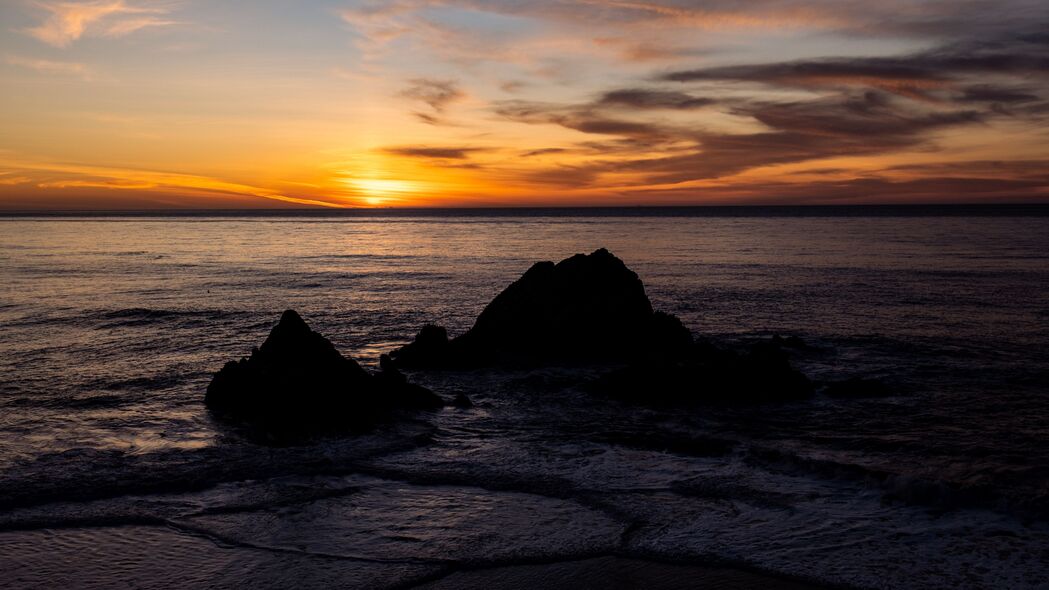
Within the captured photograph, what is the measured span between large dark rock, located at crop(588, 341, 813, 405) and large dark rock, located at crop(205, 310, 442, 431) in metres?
3.90

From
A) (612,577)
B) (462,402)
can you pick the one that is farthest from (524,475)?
(462,402)

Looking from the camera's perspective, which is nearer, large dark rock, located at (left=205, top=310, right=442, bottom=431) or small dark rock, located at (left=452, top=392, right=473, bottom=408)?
large dark rock, located at (left=205, top=310, right=442, bottom=431)

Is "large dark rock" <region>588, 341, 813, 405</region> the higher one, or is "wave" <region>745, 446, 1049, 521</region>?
"large dark rock" <region>588, 341, 813, 405</region>

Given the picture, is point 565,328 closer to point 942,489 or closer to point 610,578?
point 942,489

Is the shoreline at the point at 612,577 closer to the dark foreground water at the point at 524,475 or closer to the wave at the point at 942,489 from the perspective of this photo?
the dark foreground water at the point at 524,475

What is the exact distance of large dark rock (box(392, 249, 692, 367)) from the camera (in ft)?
59.6

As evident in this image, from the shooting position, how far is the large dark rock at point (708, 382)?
1453cm

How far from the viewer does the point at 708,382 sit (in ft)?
48.4

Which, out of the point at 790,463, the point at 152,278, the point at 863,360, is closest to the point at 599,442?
the point at 790,463

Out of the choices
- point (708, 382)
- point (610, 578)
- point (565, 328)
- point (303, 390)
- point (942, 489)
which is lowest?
point (610, 578)

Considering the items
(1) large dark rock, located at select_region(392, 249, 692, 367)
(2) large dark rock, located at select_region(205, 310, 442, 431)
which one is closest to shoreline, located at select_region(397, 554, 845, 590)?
(2) large dark rock, located at select_region(205, 310, 442, 431)

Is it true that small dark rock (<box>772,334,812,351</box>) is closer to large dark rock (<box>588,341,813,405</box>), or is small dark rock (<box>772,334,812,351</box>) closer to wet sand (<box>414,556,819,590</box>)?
large dark rock (<box>588,341,813,405</box>)

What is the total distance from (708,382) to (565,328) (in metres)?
4.98

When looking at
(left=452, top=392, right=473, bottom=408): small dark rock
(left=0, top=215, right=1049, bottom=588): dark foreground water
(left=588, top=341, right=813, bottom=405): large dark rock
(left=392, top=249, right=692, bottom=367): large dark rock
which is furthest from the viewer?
(left=392, top=249, right=692, bottom=367): large dark rock
